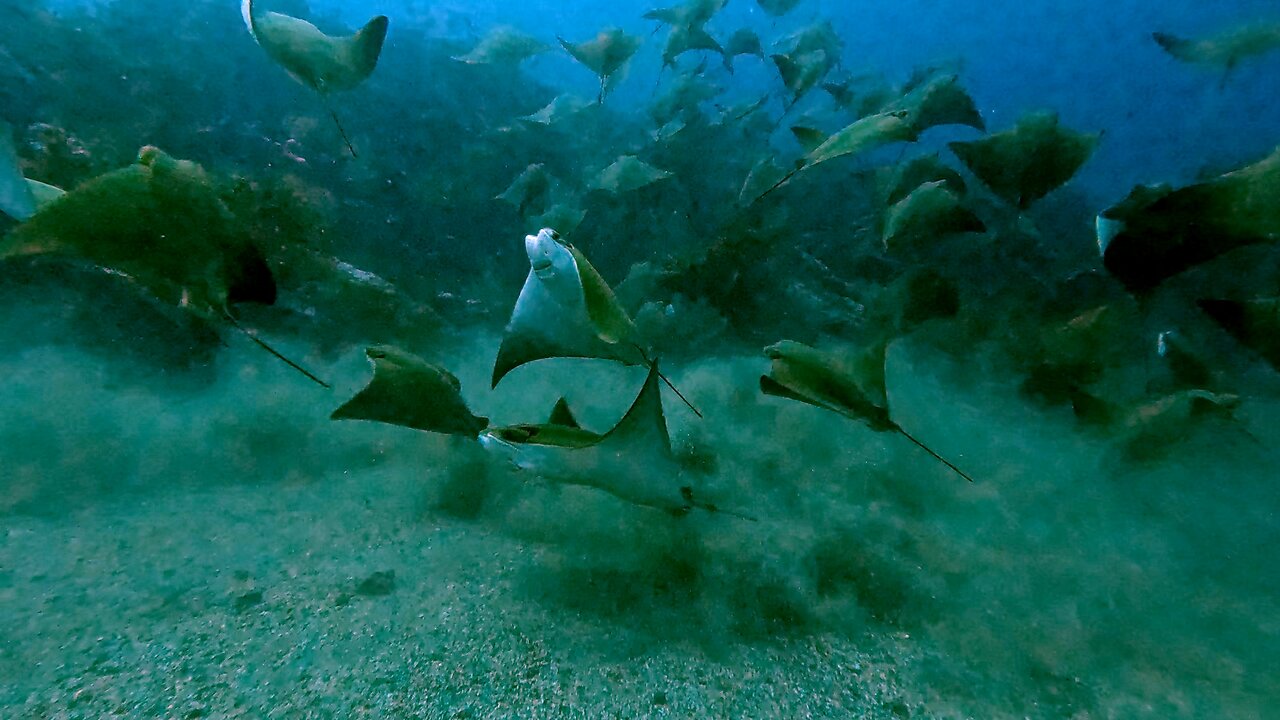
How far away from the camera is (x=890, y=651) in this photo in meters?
0.96

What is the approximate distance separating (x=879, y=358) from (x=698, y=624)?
766mm

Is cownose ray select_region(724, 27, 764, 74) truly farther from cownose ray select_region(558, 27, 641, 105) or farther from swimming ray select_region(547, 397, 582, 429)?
swimming ray select_region(547, 397, 582, 429)

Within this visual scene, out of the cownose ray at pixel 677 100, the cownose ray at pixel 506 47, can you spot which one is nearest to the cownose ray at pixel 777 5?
the cownose ray at pixel 677 100

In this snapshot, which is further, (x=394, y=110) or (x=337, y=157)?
(x=394, y=110)

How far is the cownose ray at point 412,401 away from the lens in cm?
110

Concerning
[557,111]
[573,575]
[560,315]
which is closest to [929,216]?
[560,315]

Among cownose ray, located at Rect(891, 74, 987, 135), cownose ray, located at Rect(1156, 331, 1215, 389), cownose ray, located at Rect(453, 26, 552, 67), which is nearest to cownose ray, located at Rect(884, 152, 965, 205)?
cownose ray, located at Rect(891, 74, 987, 135)

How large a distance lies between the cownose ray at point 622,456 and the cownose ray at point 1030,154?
6.30 feet

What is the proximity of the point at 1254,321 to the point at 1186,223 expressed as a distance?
1.05 ft

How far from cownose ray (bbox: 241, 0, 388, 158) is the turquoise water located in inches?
2.0

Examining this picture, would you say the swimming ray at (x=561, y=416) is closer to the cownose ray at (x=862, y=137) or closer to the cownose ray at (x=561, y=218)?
the cownose ray at (x=862, y=137)

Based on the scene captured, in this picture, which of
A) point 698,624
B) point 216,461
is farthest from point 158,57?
point 698,624

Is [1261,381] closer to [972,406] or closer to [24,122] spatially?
[972,406]

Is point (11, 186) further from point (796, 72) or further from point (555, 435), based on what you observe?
point (796, 72)
